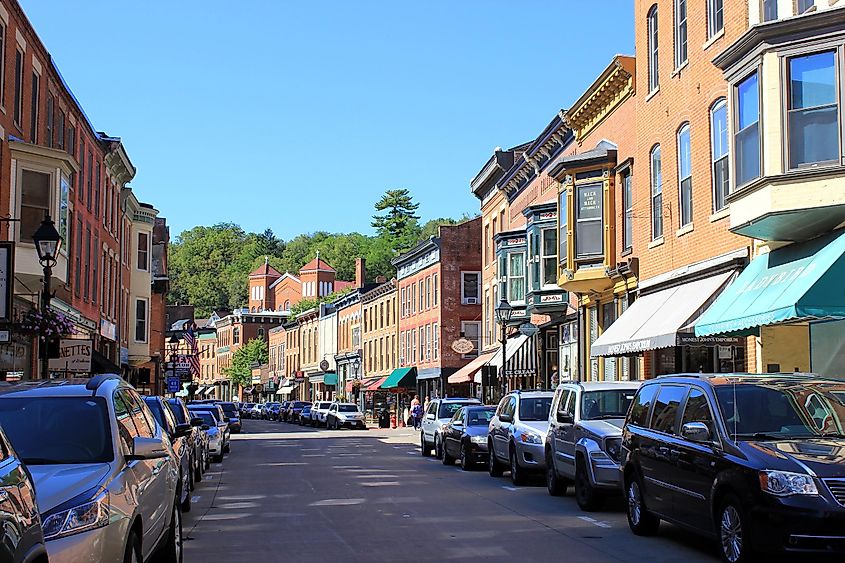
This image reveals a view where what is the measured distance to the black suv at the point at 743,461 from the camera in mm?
9211

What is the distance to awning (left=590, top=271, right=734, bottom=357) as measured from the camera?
22.3 metres

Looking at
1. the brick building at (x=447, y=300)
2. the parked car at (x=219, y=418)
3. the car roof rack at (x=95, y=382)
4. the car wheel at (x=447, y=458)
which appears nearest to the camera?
the car roof rack at (x=95, y=382)

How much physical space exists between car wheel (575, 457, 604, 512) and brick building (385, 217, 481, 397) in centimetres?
4534

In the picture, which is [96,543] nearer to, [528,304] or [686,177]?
[686,177]

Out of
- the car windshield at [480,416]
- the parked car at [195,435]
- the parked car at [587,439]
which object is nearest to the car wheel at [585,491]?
the parked car at [587,439]

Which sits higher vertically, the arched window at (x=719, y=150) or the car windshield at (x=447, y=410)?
the arched window at (x=719, y=150)

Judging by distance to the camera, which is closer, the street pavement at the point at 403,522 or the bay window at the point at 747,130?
the street pavement at the point at 403,522

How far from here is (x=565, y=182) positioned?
32531 millimetres

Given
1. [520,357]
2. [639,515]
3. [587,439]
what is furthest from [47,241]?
[520,357]

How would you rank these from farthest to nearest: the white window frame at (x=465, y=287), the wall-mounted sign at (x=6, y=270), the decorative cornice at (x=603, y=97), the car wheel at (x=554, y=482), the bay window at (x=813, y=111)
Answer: the white window frame at (x=465, y=287) < the decorative cornice at (x=603, y=97) < the wall-mounted sign at (x=6, y=270) < the car wheel at (x=554, y=482) < the bay window at (x=813, y=111)

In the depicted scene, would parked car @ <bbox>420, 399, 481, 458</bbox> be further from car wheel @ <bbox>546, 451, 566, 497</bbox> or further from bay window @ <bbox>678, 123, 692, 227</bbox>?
car wheel @ <bbox>546, 451, 566, 497</bbox>

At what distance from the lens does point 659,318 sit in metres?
24.3

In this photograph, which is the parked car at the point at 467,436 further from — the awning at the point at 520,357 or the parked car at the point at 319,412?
the parked car at the point at 319,412

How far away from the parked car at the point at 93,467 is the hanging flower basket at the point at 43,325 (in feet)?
39.0
